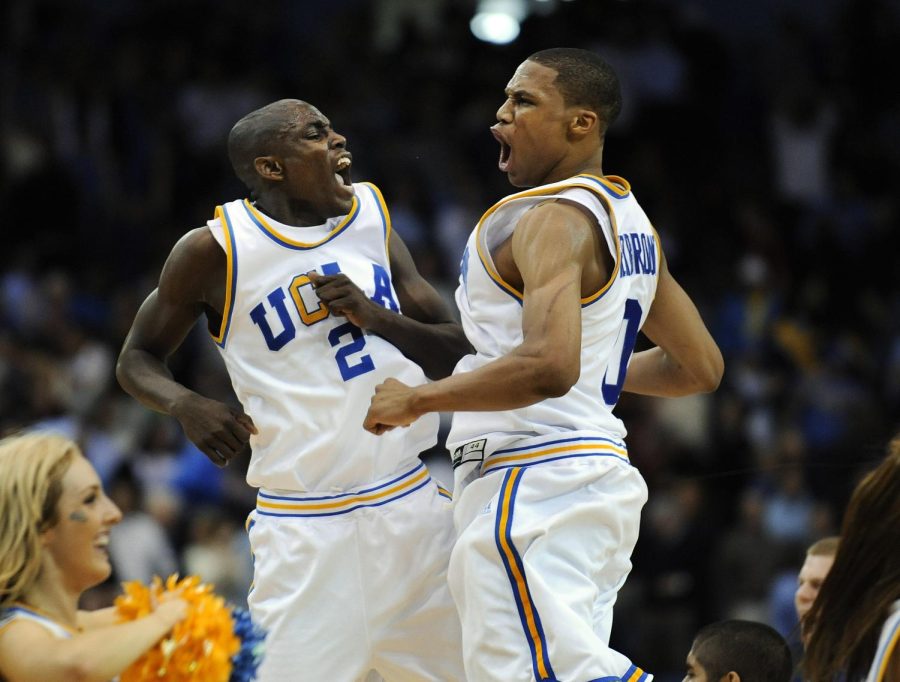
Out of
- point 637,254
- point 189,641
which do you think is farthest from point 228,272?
point 189,641

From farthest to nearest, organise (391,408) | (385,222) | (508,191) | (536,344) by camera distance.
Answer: (508,191) → (385,222) → (391,408) → (536,344)

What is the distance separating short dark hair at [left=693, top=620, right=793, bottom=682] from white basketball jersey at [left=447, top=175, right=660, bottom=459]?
2.68ft

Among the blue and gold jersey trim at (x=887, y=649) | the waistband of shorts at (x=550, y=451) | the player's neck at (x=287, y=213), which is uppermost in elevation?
the player's neck at (x=287, y=213)

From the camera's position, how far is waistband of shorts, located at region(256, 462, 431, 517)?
4.73 m

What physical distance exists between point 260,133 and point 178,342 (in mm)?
739

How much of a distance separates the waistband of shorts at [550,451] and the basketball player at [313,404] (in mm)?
548

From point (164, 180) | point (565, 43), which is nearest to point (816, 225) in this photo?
point (565, 43)

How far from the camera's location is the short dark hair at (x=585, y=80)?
4.51m

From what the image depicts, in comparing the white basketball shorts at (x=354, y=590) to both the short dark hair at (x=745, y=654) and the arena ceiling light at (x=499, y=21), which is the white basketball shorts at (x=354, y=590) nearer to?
the short dark hair at (x=745, y=654)

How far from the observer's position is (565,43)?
12945mm

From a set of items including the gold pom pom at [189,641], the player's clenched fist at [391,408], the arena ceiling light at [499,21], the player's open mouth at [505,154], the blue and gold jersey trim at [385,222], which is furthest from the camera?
the arena ceiling light at [499,21]

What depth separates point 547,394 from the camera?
4.05 meters

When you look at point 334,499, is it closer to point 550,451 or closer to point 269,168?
point 550,451

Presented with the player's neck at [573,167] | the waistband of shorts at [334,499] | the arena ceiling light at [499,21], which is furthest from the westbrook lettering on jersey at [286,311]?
the arena ceiling light at [499,21]
